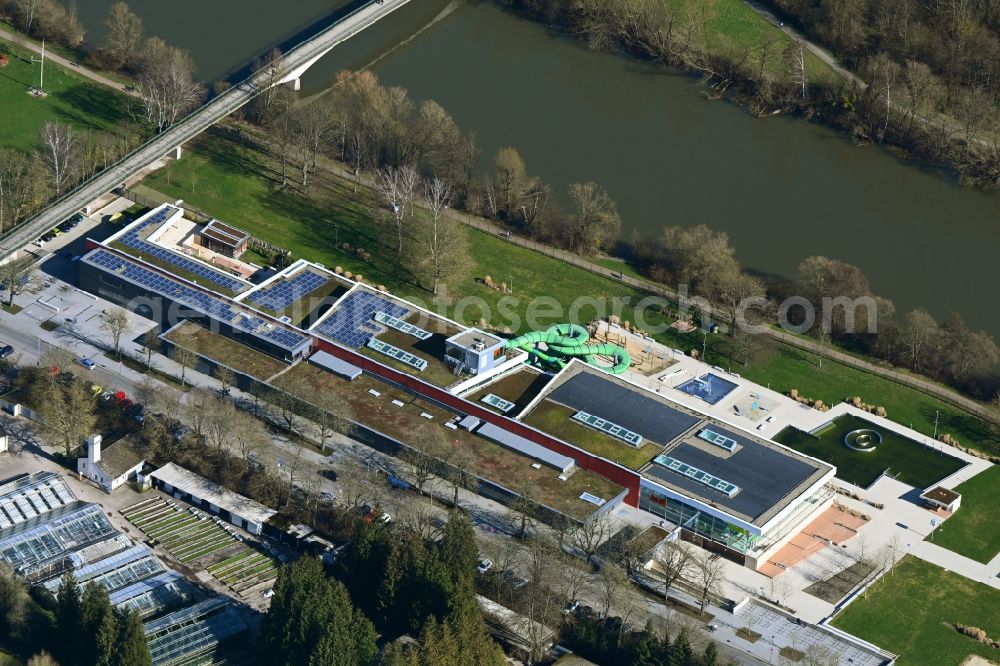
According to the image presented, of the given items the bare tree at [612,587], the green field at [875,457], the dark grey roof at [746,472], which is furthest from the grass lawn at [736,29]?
the bare tree at [612,587]

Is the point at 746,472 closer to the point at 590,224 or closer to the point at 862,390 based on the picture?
the point at 862,390

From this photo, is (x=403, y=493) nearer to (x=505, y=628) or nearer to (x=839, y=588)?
(x=505, y=628)

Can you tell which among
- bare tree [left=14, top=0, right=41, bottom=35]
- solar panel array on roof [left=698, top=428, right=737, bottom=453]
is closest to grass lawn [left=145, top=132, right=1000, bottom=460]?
solar panel array on roof [left=698, top=428, right=737, bottom=453]

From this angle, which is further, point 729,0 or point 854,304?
point 729,0

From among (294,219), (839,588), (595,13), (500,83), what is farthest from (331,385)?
(595,13)

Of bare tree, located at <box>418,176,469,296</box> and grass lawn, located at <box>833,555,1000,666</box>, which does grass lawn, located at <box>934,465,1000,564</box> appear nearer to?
grass lawn, located at <box>833,555,1000,666</box>

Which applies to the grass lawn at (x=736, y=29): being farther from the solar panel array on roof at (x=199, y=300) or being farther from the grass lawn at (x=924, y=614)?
the grass lawn at (x=924, y=614)
